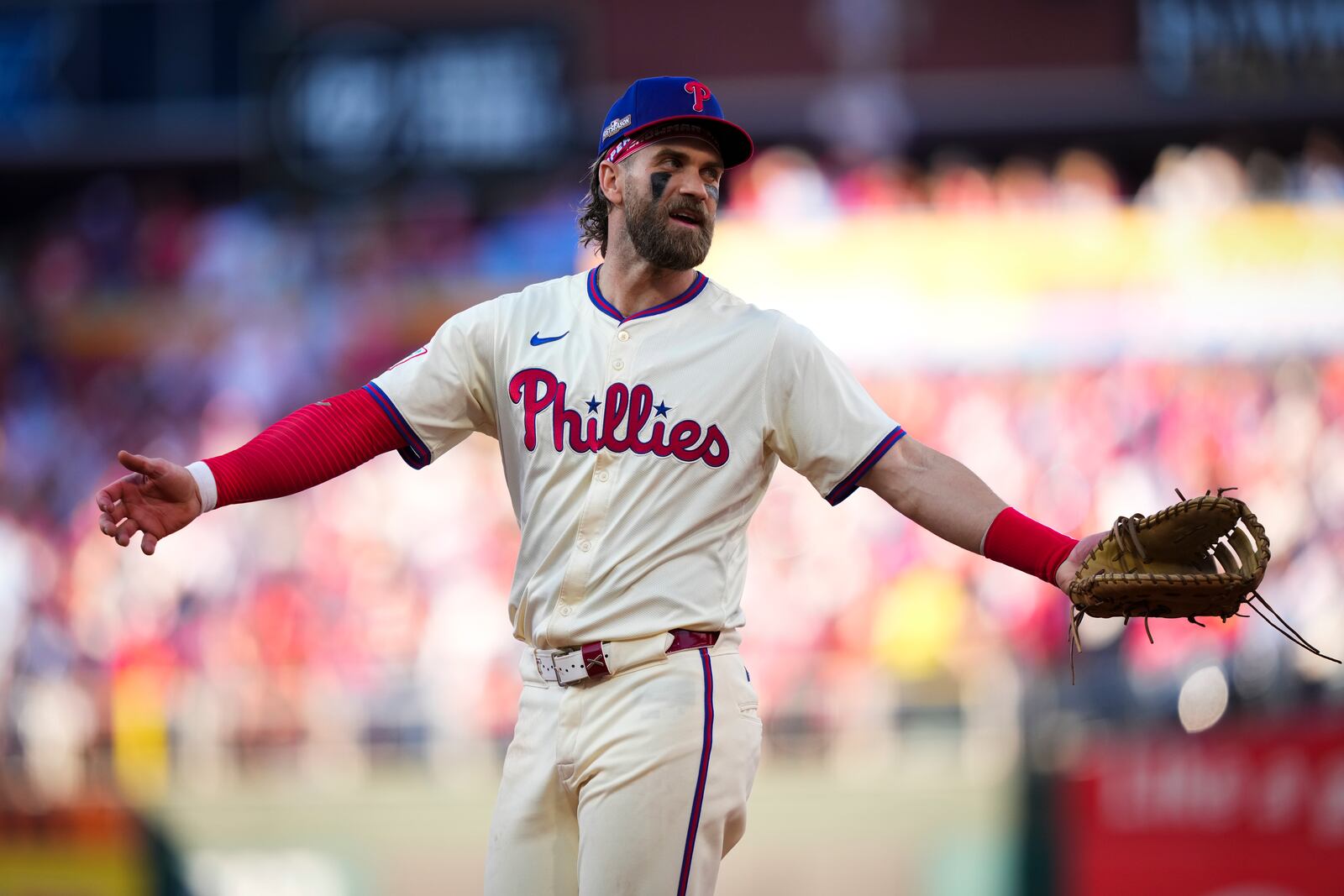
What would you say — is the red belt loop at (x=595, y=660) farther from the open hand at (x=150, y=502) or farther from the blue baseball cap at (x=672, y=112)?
the blue baseball cap at (x=672, y=112)

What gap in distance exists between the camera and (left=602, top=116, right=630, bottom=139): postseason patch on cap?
9.59 ft

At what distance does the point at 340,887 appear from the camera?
6.84 meters

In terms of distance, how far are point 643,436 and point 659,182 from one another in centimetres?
46

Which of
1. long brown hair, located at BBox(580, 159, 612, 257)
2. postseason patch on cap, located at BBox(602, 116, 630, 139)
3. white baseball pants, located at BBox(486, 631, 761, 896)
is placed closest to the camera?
white baseball pants, located at BBox(486, 631, 761, 896)

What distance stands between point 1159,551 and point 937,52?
40.1 ft

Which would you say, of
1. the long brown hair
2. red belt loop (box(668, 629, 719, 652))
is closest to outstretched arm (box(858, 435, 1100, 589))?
red belt loop (box(668, 629, 719, 652))

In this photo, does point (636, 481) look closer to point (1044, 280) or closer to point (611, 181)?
point (611, 181)

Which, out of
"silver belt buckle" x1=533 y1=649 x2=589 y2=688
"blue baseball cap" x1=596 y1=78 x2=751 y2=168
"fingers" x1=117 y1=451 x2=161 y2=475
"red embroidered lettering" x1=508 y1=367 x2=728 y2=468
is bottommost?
"silver belt buckle" x1=533 y1=649 x2=589 y2=688

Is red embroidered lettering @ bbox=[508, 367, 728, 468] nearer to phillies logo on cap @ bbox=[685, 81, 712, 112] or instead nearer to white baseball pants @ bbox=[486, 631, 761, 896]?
white baseball pants @ bbox=[486, 631, 761, 896]

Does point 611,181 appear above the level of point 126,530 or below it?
above

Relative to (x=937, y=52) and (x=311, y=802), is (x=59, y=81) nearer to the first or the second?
(x=937, y=52)

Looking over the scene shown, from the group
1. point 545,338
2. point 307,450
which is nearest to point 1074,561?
point 545,338

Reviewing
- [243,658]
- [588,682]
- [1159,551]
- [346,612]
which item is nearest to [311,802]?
[243,658]

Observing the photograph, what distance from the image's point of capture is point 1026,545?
2719mm
